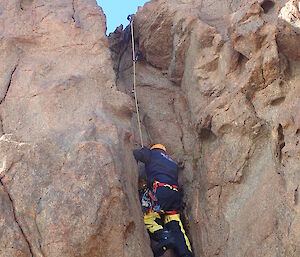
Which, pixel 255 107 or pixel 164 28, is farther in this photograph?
pixel 164 28

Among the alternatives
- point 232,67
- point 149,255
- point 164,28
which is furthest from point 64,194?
point 164,28

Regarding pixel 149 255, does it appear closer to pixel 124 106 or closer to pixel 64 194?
pixel 64 194

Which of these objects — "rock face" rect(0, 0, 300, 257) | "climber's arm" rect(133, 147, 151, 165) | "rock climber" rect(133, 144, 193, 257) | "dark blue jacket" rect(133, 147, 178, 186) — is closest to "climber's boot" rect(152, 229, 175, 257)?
"rock climber" rect(133, 144, 193, 257)

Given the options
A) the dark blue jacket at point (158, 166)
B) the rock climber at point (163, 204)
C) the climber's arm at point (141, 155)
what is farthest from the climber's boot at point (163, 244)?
the climber's arm at point (141, 155)

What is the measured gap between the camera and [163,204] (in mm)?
8023

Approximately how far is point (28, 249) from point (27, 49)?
4007mm

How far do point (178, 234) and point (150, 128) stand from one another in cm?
262

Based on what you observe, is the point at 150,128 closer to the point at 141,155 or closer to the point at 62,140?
the point at 141,155

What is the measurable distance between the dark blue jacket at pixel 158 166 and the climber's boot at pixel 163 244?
92cm

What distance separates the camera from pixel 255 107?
7746 mm

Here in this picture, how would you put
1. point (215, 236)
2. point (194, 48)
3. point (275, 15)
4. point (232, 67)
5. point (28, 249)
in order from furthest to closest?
point (194, 48) → point (232, 67) → point (275, 15) → point (215, 236) → point (28, 249)

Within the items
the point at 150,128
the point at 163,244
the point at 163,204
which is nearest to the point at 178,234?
the point at 163,244

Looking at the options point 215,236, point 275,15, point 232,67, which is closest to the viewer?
point 215,236

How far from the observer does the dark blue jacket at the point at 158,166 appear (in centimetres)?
827
